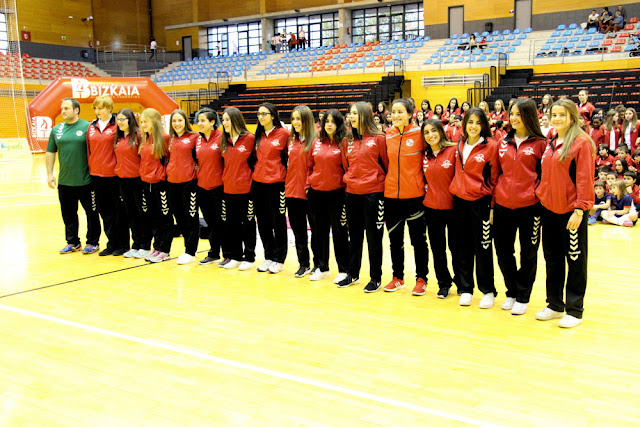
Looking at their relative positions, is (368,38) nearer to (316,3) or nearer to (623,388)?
(316,3)

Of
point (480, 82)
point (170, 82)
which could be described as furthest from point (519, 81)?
point (170, 82)

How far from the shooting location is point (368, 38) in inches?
1080

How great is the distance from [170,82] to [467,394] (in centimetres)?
2582

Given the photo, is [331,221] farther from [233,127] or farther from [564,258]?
[564,258]

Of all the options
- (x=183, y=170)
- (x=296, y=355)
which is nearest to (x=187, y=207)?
(x=183, y=170)

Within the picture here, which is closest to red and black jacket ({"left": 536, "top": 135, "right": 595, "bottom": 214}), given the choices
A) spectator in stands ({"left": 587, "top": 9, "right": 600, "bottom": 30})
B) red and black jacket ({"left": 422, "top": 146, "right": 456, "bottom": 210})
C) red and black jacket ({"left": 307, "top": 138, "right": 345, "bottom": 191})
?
red and black jacket ({"left": 422, "top": 146, "right": 456, "bottom": 210})

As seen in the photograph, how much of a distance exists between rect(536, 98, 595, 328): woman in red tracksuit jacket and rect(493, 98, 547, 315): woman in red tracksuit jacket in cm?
11

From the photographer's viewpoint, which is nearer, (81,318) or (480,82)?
(81,318)

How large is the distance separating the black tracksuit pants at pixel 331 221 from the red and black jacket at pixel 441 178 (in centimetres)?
85

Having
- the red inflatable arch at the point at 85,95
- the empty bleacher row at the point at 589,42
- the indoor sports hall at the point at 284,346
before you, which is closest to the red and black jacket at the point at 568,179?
the indoor sports hall at the point at 284,346

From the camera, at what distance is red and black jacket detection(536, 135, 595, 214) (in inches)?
148

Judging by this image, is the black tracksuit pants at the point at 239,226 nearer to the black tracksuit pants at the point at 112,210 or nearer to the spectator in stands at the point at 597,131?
the black tracksuit pants at the point at 112,210

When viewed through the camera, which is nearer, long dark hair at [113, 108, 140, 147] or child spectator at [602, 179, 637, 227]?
long dark hair at [113, 108, 140, 147]

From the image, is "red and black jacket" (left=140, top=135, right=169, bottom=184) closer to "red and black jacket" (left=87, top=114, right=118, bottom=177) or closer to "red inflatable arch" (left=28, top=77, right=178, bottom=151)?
"red and black jacket" (left=87, top=114, right=118, bottom=177)
